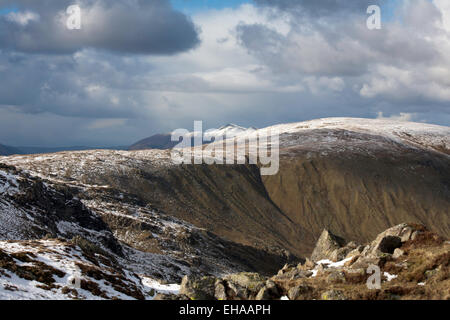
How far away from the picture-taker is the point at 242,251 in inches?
3455

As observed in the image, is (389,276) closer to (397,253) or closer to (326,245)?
(397,253)

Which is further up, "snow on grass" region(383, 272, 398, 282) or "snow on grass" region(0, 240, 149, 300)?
"snow on grass" region(383, 272, 398, 282)

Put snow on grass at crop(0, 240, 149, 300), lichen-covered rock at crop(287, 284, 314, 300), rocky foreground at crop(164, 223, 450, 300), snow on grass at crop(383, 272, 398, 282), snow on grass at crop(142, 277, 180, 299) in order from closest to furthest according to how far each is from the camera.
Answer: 1. rocky foreground at crop(164, 223, 450, 300)
2. lichen-covered rock at crop(287, 284, 314, 300)
3. snow on grass at crop(383, 272, 398, 282)
4. snow on grass at crop(0, 240, 149, 300)
5. snow on grass at crop(142, 277, 180, 299)

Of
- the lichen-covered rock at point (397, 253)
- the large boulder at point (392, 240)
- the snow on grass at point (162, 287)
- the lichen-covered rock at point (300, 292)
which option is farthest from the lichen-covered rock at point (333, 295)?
the snow on grass at point (162, 287)

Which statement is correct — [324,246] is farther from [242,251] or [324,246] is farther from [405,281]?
[242,251]

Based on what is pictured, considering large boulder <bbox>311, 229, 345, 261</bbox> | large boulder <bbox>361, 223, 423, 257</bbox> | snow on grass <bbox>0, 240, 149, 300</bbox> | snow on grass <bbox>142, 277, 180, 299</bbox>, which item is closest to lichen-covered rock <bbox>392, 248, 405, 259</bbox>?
large boulder <bbox>361, 223, 423, 257</bbox>

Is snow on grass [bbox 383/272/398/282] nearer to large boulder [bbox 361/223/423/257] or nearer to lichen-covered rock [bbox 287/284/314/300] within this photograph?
large boulder [bbox 361/223/423/257]

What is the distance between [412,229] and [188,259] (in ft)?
159

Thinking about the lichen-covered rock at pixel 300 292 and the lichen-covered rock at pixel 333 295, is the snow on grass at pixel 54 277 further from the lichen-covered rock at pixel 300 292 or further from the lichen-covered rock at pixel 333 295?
the lichen-covered rock at pixel 333 295

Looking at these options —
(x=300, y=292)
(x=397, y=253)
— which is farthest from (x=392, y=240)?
(x=300, y=292)

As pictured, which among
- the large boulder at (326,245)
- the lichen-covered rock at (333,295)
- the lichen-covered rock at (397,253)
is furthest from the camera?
the large boulder at (326,245)

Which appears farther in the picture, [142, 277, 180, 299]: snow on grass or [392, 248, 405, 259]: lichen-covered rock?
[142, 277, 180, 299]: snow on grass

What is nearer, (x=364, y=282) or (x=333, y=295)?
(x=333, y=295)

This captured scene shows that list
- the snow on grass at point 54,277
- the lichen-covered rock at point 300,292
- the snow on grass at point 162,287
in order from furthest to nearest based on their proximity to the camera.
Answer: the snow on grass at point 162,287
the snow on grass at point 54,277
the lichen-covered rock at point 300,292
